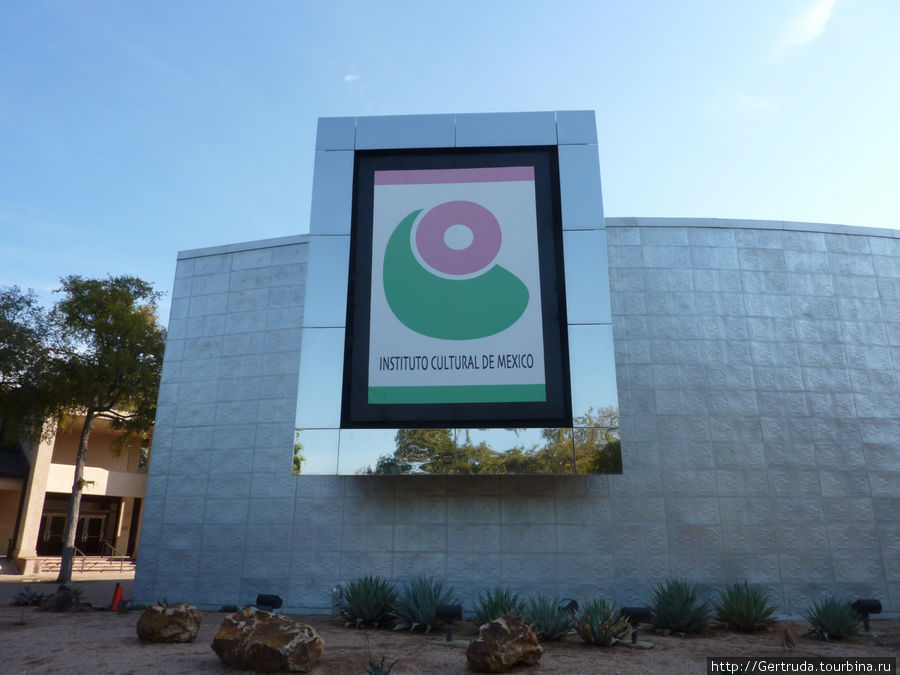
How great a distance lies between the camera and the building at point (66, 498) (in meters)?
29.4

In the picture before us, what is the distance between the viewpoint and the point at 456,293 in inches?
555

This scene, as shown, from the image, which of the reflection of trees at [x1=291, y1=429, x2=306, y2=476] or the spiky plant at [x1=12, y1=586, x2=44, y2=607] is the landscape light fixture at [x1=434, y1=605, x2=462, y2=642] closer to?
the reflection of trees at [x1=291, y1=429, x2=306, y2=476]

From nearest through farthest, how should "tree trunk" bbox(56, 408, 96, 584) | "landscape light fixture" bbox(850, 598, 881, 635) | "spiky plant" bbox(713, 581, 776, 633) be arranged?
"landscape light fixture" bbox(850, 598, 881, 635) < "spiky plant" bbox(713, 581, 776, 633) < "tree trunk" bbox(56, 408, 96, 584)

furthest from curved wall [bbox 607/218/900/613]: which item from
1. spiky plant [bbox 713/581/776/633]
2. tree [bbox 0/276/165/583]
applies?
tree [bbox 0/276/165/583]

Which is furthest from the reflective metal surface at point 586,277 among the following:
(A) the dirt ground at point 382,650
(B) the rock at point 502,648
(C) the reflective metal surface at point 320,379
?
(B) the rock at point 502,648

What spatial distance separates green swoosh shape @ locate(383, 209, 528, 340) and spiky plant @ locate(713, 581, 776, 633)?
7.00 metres

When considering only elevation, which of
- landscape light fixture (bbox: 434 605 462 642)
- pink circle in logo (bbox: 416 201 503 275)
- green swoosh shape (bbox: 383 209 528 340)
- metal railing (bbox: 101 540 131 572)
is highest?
pink circle in logo (bbox: 416 201 503 275)

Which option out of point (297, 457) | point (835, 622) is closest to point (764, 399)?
point (835, 622)

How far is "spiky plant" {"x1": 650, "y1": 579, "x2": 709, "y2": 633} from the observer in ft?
36.9

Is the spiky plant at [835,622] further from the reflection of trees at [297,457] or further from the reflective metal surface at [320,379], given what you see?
the reflection of trees at [297,457]

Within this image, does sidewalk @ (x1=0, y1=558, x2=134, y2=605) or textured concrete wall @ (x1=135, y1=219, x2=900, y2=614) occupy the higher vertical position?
textured concrete wall @ (x1=135, y1=219, x2=900, y2=614)

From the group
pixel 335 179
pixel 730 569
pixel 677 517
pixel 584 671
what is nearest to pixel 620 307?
pixel 677 517

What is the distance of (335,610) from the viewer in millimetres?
13609

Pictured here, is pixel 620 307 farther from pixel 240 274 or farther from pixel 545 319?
pixel 240 274
